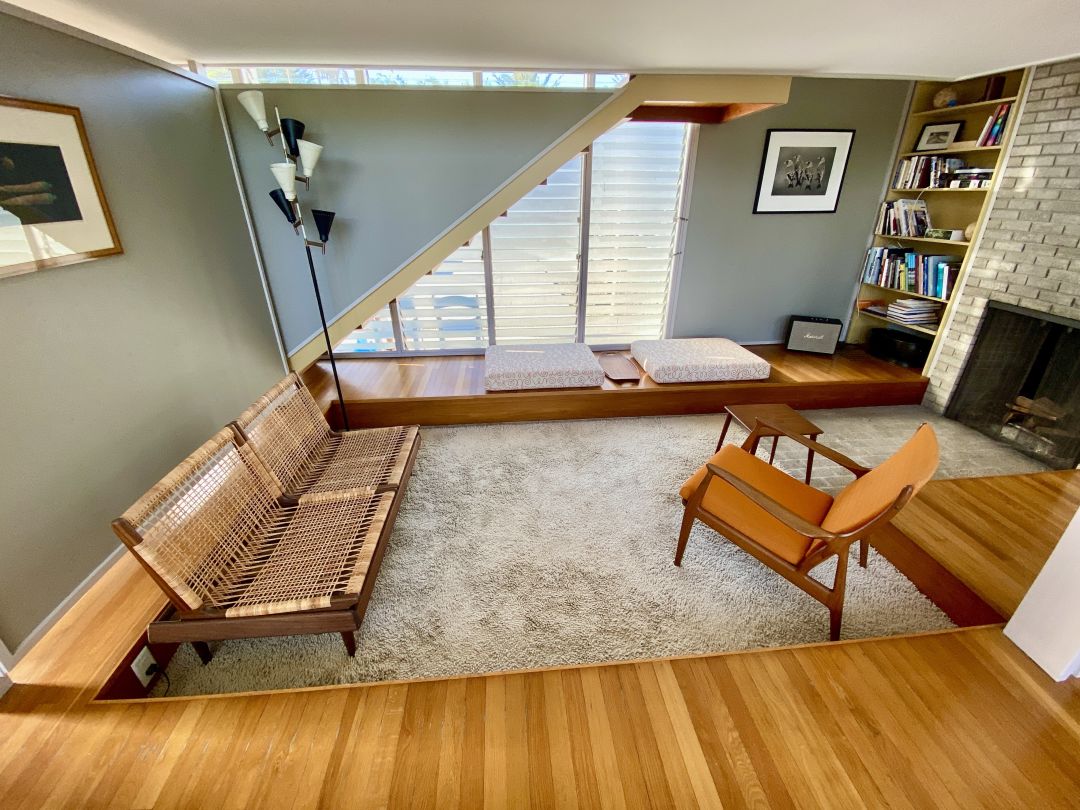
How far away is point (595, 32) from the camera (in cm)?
195

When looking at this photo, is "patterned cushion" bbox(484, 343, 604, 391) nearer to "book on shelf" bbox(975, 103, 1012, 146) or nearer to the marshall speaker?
the marshall speaker

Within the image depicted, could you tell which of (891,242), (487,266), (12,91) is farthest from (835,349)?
(12,91)

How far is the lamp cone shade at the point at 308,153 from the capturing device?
228 centimetres

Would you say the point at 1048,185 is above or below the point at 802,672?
above

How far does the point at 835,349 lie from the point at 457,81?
381 cm

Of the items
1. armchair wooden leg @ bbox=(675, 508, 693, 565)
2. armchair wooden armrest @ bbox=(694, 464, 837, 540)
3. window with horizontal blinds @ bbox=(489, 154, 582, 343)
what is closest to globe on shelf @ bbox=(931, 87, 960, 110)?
window with horizontal blinds @ bbox=(489, 154, 582, 343)

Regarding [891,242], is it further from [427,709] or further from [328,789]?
[328,789]

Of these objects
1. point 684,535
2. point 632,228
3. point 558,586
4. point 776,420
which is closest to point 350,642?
point 558,586

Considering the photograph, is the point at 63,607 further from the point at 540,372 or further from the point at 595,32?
the point at 595,32

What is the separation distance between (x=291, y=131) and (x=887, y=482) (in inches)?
127

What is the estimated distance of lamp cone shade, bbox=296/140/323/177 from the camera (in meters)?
2.28

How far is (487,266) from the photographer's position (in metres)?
3.65

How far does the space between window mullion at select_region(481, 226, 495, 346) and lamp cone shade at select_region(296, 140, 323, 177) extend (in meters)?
1.40

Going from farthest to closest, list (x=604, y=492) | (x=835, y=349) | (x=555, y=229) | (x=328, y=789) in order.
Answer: (x=835, y=349) < (x=555, y=229) < (x=604, y=492) < (x=328, y=789)
